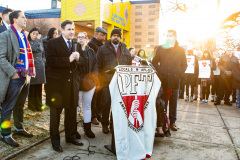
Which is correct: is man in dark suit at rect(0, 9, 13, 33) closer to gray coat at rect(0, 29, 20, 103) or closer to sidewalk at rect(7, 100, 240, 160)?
gray coat at rect(0, 29, 20, 103)

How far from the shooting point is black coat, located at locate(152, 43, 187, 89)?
15.6 ft

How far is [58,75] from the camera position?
354 cm

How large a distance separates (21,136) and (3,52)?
1.66m

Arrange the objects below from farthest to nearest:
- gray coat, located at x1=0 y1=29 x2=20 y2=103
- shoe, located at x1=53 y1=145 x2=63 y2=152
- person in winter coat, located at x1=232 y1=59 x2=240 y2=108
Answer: person in winter coat, located at x1=232 y1=59 x2=240 y2=108
shoe, located at x1=53 y1=145 x2=63 y2=152
gray coat, located at x1=0 y1=29 x2=20 y2=103

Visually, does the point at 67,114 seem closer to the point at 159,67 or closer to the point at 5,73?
the point at 5,73

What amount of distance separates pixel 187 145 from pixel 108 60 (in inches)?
93.9

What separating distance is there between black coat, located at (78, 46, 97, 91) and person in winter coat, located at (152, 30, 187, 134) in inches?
56.2

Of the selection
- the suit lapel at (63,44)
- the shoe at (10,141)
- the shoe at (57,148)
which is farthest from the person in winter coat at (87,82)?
the shoe at (10,141)

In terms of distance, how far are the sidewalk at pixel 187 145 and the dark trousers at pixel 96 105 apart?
0.61 metres

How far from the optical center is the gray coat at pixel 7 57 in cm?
340

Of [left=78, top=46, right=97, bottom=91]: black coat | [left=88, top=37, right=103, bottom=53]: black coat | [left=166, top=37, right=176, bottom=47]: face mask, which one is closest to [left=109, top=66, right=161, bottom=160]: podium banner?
[left=78, top=46, right=97, bottom=91]: black coat

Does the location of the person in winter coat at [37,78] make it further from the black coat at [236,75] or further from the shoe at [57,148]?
the black coat at [236,75]

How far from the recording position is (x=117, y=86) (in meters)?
3.13

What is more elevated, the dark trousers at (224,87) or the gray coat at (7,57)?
the gray coat at (7,57)
